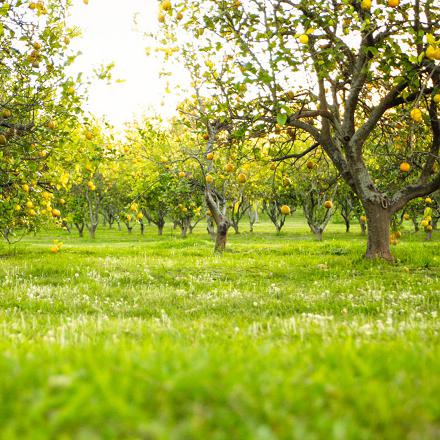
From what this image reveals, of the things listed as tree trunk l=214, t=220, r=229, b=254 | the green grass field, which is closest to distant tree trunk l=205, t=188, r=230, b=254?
tree trunk l=214, t=220, r=229, b=254

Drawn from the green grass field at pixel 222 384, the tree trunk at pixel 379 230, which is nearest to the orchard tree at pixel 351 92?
the tree trunk at pixel 379 230

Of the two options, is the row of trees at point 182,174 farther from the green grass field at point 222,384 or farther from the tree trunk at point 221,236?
the green grass field at point 222,384

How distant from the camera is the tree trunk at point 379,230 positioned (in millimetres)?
11891

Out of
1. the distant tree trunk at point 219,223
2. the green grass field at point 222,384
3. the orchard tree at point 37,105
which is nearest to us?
the green grass field at point 222,384

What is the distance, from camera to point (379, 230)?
12000 millimetres

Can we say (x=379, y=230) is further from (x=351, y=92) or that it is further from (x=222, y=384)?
(x=222, y=384)

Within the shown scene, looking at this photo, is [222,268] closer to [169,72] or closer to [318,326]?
[318,326]

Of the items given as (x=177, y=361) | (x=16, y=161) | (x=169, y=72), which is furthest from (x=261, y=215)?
(x=177, y=361)

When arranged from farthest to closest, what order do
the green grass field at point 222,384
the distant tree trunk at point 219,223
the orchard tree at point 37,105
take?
the distant tree trunk at point 219,223 < the orchard tree at point 37,105 < the green grass field at point 222,384

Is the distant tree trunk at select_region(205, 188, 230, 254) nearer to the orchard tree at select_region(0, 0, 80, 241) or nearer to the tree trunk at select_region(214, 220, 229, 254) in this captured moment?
the tree trunk at select_region(214, 220, 229, 254)

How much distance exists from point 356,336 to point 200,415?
2634mm

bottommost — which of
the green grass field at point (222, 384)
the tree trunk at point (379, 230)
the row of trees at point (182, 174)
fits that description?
the green grass field at point (222, 384)

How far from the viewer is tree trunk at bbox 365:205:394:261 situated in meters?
11.9

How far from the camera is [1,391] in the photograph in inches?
88.0
